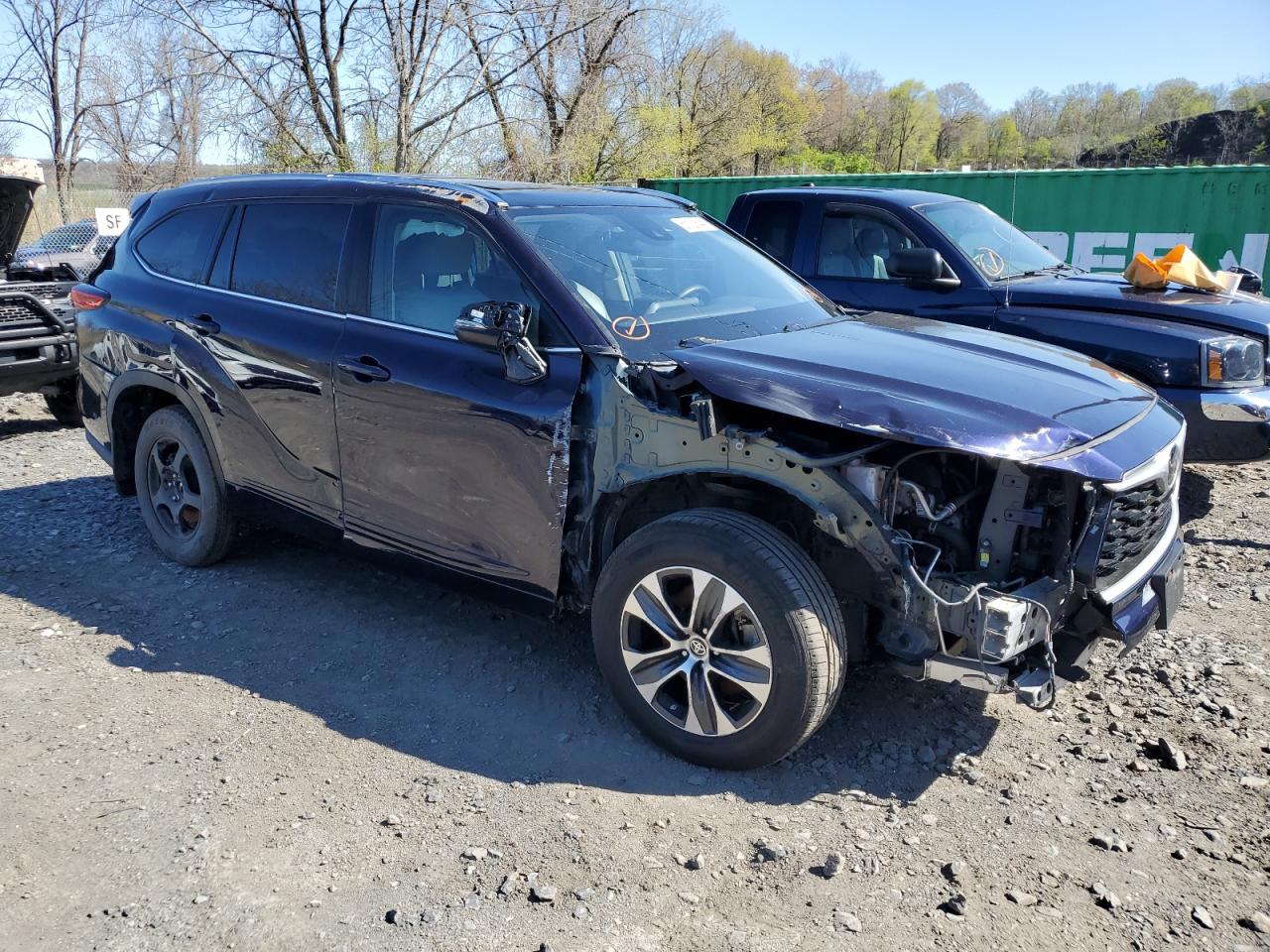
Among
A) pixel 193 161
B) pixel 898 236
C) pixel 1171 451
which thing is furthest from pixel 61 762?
pixel 193 161

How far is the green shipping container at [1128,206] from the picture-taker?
39.1 ft

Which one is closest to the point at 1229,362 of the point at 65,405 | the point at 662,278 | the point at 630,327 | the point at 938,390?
the point at 938,390

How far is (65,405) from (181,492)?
436 cm

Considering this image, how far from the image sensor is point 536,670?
4.01 metres

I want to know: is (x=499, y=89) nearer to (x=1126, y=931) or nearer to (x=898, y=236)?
(x=898, y=236)

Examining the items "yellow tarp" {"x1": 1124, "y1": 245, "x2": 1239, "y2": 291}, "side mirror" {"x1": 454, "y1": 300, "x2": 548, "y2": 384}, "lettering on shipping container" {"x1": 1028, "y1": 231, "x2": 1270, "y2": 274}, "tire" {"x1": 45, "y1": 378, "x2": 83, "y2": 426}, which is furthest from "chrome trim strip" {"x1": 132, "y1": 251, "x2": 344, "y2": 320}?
"lettering on shipping container" {"x1": 1028, "y1": 231, "x2": 1270, "y2": 274}

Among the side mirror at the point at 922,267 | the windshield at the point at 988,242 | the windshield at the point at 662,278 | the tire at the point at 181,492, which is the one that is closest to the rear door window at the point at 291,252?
the tire at the point at 181,492

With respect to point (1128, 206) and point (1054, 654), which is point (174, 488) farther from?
point (1128, 206)

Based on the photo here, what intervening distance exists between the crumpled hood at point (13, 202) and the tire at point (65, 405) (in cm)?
131

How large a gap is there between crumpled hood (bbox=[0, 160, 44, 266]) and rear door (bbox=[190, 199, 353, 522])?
416 centimetres

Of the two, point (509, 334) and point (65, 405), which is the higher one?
point (509, 334)

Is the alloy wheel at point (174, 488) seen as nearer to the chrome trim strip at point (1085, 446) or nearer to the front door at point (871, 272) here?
the chrome trim strip at point (1085, 446)

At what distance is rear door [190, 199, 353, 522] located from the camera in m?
4.12

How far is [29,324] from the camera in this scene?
7789mm
